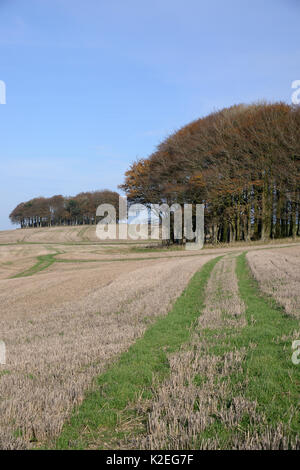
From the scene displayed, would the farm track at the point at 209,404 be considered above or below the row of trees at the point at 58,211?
below

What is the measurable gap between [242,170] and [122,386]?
42.8 meters

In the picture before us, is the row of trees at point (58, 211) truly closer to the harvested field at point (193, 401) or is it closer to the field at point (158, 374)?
the field at point (158, 374)

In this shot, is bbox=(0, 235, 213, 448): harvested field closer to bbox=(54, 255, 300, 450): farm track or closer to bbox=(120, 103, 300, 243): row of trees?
bbox=(54, 255, 300, 450): farm track

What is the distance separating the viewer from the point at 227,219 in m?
49.1

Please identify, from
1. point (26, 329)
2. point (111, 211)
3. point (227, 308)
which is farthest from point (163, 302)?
point (111, 211)

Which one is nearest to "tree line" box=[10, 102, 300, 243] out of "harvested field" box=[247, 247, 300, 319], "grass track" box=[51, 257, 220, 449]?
"harvested field" box=[247, 247, 300, 319]

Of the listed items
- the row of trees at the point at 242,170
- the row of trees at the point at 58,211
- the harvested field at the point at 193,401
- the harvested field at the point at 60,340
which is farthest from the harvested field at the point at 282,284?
the row of trees at the point at 58,211

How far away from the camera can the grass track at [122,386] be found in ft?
14.1

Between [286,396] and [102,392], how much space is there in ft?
9.66

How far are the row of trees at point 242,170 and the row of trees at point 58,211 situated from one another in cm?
8233

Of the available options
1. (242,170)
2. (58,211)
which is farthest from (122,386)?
(58,211)

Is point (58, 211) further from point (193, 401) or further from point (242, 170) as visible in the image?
point (193, 401)

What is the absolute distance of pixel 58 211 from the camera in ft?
451
